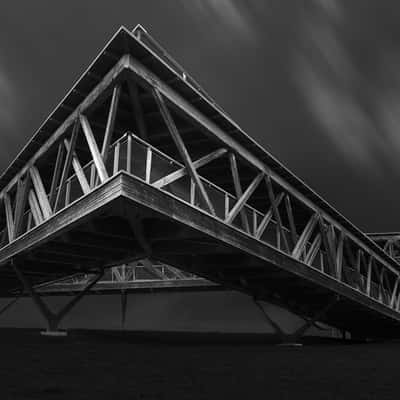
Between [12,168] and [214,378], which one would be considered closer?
[214,378]

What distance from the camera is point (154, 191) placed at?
12023 millimetres

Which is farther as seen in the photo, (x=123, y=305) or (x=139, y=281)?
(x=123, y=305)

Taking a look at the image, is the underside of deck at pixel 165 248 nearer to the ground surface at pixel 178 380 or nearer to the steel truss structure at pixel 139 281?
the ground surface at pixel 178 380

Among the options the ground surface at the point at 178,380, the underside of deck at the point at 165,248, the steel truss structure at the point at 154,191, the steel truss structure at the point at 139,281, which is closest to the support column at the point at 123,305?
the steel truss structure at the point at 139,281

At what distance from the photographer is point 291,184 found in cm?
2183

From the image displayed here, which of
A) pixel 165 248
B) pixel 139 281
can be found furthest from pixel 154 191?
pixel 139 281

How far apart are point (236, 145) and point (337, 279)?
34.6 feet

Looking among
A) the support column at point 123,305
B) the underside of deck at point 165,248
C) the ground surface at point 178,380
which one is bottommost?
the ground surface at point 178,380

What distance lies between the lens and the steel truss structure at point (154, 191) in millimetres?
12594

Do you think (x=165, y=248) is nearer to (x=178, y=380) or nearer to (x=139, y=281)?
(x=178, y=380)

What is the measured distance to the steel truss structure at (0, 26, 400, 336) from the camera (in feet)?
41.3

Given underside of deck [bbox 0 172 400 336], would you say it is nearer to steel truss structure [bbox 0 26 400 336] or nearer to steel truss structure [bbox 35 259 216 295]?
A: steel truss structure [bbox 0 26 400 336]

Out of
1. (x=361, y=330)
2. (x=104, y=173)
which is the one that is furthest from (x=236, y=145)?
(x=361, y=330)

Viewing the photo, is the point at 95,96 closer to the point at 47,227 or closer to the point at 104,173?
the point at 104,173
